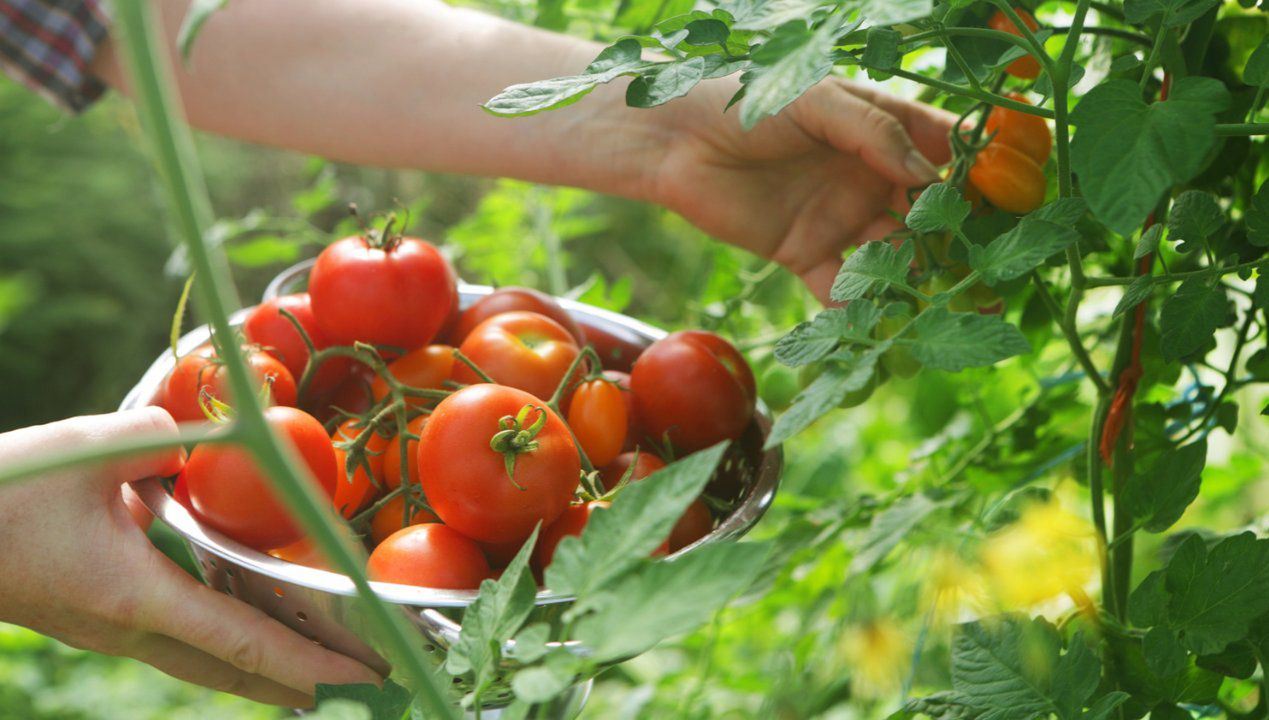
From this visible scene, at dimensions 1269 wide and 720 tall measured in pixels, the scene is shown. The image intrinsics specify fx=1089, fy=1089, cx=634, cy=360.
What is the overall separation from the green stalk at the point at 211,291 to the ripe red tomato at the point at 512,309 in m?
0.45

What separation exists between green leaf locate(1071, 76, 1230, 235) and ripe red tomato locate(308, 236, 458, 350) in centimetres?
45

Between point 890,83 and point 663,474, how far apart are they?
49 cm

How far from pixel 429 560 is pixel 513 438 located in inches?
2.6

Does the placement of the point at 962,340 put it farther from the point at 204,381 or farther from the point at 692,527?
the point at 204,381

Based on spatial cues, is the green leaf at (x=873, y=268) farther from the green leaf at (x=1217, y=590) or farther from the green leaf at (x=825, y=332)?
the green leaf at (x=1217, y=590)

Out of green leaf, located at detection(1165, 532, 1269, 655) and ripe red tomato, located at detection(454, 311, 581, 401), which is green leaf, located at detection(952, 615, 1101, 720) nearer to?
green leaf, located at detection(1165, 532, 1269, 655)

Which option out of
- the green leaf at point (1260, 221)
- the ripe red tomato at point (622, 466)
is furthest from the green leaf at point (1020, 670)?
the ripe red tomato at point (622, 466)

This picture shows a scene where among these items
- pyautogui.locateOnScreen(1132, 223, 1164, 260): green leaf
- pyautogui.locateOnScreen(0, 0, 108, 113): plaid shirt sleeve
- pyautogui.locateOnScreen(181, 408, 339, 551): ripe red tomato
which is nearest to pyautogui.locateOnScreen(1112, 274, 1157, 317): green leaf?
pyautogui.locateOnScreen(1132, 223, 1164, 260): green leaf

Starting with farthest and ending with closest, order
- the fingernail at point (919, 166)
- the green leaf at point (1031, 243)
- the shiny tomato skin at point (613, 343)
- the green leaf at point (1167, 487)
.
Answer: the shiny tomato skin at point (613, 343), the fingernail at point (919, 166), the green leaf at point (1167, 487), the green leaf at point (1031, 243)

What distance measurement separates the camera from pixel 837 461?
118 centimetres

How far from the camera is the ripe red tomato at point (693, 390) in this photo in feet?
2.05

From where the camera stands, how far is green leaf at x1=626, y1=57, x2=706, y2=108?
0.35 m

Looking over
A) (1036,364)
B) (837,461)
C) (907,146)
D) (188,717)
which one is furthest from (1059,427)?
(188,717)

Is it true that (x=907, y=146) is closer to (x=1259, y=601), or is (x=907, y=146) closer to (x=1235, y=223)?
(x=1235, y=223)
